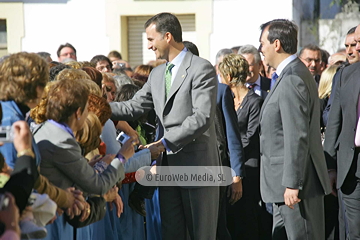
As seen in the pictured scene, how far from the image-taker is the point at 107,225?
4.64m

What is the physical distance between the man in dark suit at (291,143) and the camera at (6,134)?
223 cm

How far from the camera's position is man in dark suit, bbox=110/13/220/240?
4.58 metres

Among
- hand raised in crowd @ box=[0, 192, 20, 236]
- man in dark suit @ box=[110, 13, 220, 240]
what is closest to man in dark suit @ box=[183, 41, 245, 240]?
man in dark suit @ box=[110, 13, 220, 240]

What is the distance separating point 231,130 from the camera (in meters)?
5.84

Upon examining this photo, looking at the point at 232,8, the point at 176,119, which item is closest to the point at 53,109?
the point at 176,119

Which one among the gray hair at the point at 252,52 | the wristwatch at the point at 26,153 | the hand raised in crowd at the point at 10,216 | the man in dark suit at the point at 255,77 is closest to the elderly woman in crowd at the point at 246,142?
the man in dark suit at the point at 255,77

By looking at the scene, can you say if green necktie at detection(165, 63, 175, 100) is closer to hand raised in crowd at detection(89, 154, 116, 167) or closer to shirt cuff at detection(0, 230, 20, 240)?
hand raised in crowd at detection(89, 154, 116, 167)

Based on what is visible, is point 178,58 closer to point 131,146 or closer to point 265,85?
point 131,146

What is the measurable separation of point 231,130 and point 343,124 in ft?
3.73

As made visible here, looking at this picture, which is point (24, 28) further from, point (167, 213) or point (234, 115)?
point (167, 213)

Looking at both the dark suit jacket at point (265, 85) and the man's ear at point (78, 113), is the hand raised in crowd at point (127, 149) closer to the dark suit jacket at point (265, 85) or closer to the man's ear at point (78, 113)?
the man's ear at point (78, 113)

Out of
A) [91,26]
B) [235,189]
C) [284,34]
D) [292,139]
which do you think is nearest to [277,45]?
[284,34]

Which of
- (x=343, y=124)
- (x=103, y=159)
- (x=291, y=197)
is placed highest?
(x=343, y=124)

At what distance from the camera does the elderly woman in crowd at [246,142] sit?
6.45 m
